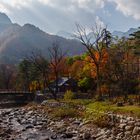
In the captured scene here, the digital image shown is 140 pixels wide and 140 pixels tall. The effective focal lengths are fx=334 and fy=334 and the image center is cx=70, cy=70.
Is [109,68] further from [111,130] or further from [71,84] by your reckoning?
[111,130]

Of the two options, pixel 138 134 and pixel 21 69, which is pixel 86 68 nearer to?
pixel 21 69

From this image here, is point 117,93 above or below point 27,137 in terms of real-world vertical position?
above

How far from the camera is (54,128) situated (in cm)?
2897

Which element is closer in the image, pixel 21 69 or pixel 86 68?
pixel 86 68

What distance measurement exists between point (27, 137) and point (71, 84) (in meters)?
54.7

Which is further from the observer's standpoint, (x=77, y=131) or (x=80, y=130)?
(x=80, y=130)

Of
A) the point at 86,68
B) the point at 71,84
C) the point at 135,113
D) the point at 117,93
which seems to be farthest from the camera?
the point at 71,84

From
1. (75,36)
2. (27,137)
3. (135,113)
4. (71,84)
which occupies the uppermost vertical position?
(75,36)

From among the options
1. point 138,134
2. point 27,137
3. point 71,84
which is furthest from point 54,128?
point 71,84

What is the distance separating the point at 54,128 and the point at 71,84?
5146 centimetres

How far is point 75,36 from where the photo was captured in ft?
170

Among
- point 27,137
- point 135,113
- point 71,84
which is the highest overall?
point 71,84

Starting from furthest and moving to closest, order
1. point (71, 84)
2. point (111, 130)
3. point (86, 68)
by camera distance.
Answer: point (71, 84) < point (86, 68) < point (111, 130)

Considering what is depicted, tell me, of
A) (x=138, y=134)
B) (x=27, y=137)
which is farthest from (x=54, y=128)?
(x=138, y=134)
